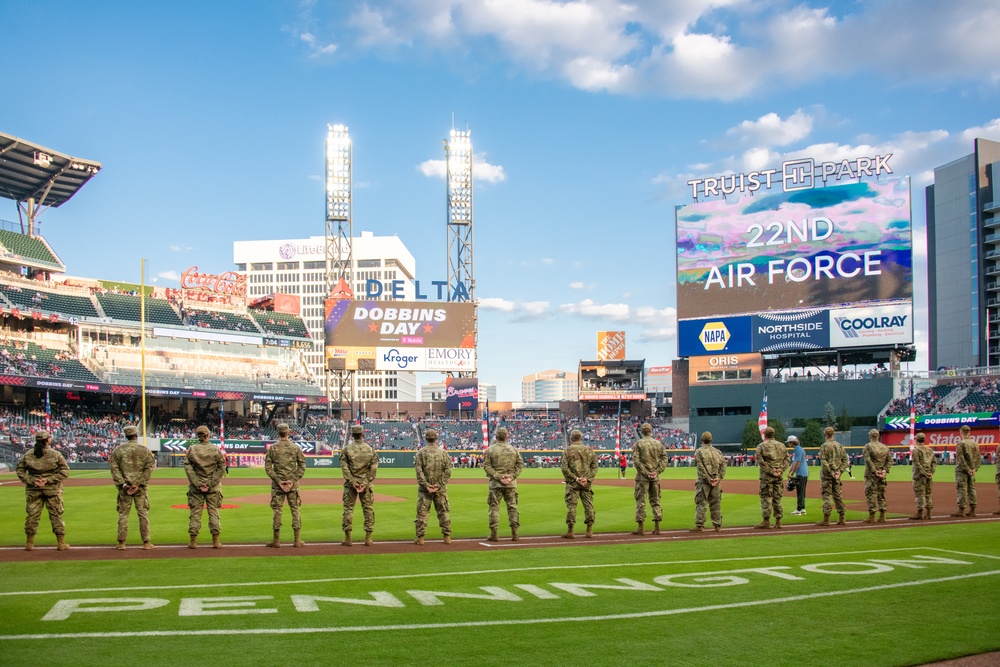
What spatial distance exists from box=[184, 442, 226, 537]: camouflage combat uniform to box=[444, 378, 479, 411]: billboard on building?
6259cm

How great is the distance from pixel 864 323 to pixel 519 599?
5989 cm

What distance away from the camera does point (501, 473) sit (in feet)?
47.8

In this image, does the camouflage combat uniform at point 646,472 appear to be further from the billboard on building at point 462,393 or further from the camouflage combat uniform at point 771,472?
the billboard on building at point 462,393

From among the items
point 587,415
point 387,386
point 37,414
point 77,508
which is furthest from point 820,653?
point 387,386

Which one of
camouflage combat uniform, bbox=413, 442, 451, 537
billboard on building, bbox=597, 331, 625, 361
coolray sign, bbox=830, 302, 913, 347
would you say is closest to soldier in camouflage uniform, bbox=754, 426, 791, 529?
camouflage combat uniform, bbox=413, 442, 451, 537

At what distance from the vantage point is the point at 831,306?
6319cm

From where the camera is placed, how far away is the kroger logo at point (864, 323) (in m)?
61.5

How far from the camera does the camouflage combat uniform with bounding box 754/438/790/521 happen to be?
645 inches

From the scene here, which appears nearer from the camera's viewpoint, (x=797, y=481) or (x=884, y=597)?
(x=884, y=597)

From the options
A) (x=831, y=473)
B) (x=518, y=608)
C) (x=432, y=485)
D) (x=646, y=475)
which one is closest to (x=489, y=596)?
(x=518, y=608)

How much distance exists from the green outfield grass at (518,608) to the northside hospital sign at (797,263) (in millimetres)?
53846

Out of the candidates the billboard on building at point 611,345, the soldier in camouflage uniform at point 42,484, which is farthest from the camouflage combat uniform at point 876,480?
the billboard on building at point 611,345

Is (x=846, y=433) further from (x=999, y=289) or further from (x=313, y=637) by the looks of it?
(x=313, y=637)

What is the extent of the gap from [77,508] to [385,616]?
17.9 meters
